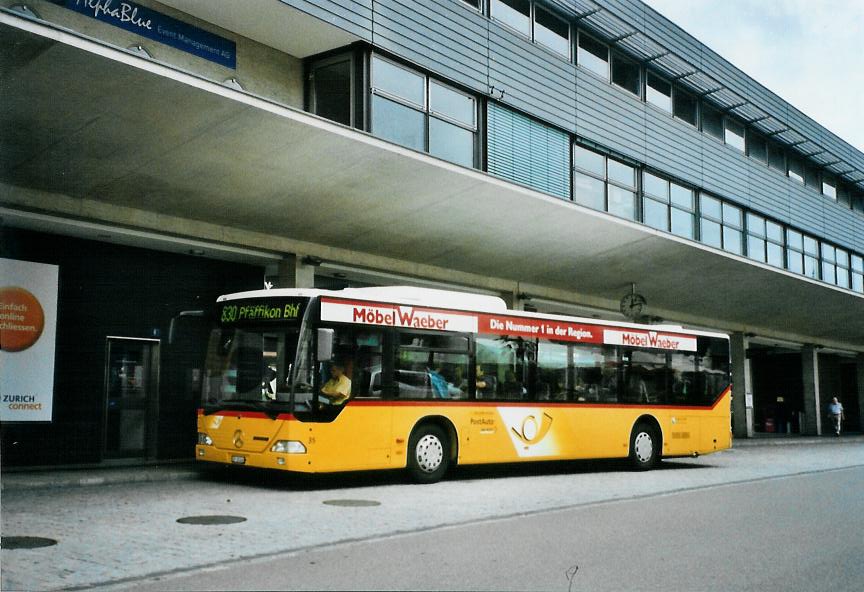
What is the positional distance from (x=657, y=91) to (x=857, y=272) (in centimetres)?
1794

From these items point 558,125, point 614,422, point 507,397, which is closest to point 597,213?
point 558,125

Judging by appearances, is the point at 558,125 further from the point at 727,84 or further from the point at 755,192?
the point at 755,192

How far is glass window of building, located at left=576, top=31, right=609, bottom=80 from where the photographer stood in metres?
23.8

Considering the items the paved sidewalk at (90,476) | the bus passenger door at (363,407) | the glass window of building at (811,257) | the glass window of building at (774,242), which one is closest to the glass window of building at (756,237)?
the glass window of building at (774,242)

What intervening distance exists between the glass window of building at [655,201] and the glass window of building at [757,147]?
6.87 metres

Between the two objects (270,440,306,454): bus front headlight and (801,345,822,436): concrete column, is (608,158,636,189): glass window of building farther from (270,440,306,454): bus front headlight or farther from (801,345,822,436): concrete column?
(801,345,822,436): concrete column

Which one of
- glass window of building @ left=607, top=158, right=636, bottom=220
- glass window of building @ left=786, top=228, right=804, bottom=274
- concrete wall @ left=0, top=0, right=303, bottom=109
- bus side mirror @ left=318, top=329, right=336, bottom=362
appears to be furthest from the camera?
glass window of building @ left=786, top=228, right=804, bottom=274

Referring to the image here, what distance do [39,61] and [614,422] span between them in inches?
484

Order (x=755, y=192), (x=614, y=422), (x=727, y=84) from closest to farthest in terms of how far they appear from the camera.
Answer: (x=614, y=422) < (x=727, y=84) < (x=755, y=192)

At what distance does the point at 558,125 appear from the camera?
2242cm

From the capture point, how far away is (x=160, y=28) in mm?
15094

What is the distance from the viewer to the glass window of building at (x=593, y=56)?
936 inches

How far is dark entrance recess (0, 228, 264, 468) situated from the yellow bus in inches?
89.1

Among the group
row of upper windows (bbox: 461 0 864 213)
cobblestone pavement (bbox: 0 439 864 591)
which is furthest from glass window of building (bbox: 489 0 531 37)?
cobblestone pavement (bbox: 0 439 864 591)
